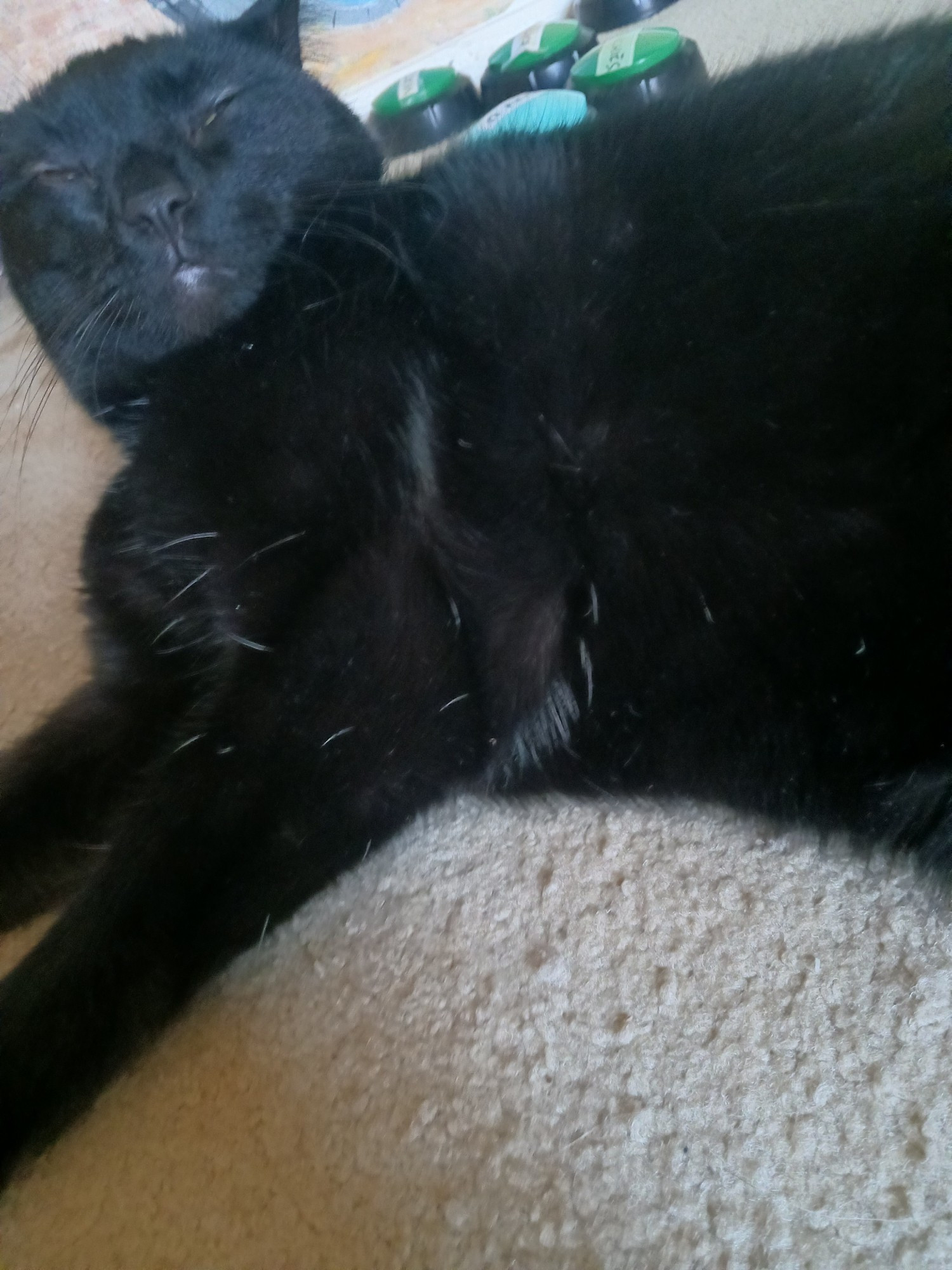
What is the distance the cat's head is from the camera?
721mm

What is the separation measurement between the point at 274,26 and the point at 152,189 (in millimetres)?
374

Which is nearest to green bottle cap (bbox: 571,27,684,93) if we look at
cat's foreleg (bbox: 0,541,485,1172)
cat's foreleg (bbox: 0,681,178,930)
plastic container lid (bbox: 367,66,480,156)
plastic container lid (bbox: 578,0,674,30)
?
plastic container lid (bbox: 367,66,480,156)

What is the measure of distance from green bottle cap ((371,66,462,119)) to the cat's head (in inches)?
29.2

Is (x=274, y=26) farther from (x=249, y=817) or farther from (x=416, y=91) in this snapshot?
(x=249, y=817)

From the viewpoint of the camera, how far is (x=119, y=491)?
2.75ft

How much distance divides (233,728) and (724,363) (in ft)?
1.51

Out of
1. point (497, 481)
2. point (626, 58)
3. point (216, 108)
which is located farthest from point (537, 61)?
point (497, 481)

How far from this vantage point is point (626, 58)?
1.27 m

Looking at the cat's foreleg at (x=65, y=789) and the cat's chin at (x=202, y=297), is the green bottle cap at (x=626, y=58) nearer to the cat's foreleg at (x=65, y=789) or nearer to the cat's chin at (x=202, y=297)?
the cat's chin at (x=202, y=297)

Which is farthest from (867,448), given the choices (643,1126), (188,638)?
(188,638)

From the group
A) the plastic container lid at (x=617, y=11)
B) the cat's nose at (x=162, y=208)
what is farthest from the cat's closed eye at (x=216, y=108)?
the plastic container lid at (x=617, y=11)

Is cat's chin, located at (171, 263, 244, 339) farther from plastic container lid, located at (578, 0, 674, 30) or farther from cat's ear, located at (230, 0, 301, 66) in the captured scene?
plastic container lid, located at (578, 0, 674, 30)

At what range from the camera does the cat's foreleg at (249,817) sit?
0.62 m

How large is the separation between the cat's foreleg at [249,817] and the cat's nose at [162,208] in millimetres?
324
